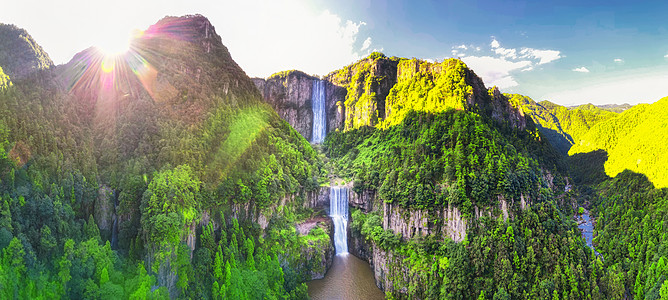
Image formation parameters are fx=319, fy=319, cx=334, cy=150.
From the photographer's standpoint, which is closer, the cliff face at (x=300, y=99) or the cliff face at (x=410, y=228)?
the cliff face at (x=410, y=228)

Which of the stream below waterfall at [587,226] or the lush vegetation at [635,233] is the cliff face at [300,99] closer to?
the stream below waterfall at [587,226]

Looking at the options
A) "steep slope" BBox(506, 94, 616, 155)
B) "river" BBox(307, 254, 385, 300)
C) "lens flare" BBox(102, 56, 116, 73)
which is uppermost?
"lens flare" BBox(102, 56, 116, 73)

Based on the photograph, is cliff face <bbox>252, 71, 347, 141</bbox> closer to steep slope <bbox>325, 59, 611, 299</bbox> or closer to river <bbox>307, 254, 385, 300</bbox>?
steep slope <bbox>325, 59, 611, 299</bbox>

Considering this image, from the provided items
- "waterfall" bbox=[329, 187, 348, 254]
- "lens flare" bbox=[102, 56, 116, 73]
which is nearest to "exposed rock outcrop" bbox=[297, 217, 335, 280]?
"waterfall" bbox=[329, 187, 348, 254]

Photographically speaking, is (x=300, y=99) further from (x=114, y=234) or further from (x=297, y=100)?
(x=114, y=234)

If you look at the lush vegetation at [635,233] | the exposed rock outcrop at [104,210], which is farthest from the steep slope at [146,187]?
the lush vegetation at [635,233]
